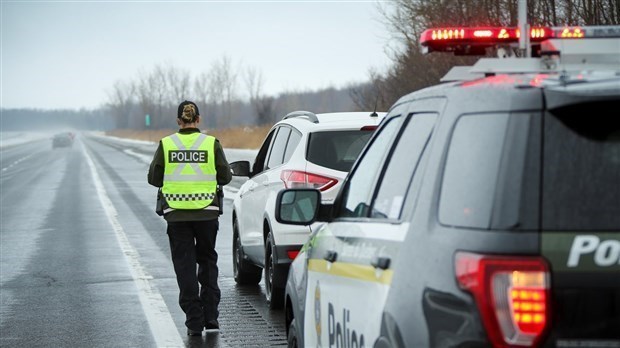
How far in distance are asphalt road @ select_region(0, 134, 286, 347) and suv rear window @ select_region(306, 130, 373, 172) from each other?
4.61 ft

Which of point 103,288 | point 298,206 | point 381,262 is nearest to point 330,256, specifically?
point 298,206

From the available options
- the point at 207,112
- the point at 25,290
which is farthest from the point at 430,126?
the point at 207,112

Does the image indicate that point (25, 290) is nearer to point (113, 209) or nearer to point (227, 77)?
point (113, 209)

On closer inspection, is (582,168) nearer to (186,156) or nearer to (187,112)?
(186,156)

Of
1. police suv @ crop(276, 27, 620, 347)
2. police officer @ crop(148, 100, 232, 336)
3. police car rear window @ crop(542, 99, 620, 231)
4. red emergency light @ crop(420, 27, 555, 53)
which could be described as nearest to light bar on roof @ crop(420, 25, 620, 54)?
red emergency light @ crop(420, 27, 555, 53)

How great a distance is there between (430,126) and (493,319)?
3.03ft

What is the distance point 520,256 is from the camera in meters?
3.07

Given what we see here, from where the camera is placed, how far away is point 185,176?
8.77m

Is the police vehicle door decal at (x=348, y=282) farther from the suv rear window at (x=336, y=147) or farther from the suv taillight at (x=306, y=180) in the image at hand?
the suv rear window at (x=336, y=147)

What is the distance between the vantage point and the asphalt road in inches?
355

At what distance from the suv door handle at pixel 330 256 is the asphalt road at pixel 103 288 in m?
3.85

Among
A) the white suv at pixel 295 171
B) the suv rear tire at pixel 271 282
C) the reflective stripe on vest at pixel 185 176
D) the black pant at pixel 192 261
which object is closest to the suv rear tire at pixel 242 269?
the white suv at pixel 295 171

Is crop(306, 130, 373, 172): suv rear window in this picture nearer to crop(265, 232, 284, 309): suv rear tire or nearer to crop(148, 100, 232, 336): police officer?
crop(265, 232, 284, 309): suv rear tire

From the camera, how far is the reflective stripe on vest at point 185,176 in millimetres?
8734
